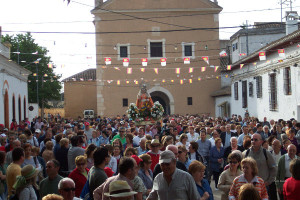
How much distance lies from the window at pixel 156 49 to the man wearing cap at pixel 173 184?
36001mm

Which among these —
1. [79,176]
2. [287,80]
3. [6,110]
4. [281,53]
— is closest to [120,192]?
[79,176]

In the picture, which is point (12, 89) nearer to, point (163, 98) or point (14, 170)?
point (163, 98)

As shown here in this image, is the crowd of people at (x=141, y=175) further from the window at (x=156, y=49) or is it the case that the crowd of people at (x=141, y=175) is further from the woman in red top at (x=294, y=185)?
the window at (x=156, y=49)

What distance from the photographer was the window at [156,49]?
41406 mm

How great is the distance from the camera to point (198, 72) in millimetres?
41875

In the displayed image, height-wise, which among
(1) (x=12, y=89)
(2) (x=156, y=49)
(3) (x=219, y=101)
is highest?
(2) (x=156, y=49)

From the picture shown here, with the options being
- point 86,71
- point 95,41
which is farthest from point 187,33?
point 86,71

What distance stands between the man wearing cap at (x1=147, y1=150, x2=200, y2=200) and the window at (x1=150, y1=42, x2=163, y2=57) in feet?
118

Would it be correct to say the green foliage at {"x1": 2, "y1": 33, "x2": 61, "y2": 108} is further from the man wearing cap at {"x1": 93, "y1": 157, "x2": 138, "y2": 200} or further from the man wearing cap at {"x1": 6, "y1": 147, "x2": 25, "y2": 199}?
the man wearing cap at {"x1": 93, "y1": 157, "x2": 138, "y2": 200}

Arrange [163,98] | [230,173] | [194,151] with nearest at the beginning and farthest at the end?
[230,173], [194,151], [163,98]

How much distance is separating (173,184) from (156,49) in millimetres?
36212

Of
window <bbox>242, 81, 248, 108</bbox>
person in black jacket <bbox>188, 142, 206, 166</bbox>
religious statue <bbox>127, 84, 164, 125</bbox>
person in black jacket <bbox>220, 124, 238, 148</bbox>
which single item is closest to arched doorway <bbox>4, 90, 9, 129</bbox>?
religious statue <bbox>127, 84, 164, 125</bbox>

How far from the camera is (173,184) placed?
18.7ft

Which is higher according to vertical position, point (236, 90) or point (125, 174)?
point (236, 90)
